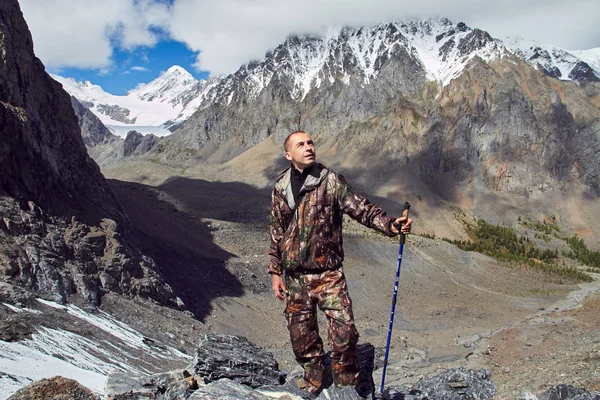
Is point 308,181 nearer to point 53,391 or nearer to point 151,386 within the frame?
point 53,391

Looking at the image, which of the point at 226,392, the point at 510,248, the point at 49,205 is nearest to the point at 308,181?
the point at 226,392

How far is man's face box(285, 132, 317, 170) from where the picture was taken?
20.3 ft

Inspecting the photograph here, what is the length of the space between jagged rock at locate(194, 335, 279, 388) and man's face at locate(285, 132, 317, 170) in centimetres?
329

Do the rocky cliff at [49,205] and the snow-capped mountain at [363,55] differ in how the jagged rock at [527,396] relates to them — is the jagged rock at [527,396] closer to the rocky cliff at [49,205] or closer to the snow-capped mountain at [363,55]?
the rocky cliff at [49,205]

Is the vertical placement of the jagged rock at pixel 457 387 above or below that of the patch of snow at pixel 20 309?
above

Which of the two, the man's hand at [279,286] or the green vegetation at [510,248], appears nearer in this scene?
the man's hand at [279,286]

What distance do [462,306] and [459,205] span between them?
54400 millimetres

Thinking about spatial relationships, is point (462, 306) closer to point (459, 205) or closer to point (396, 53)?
point (459, 205)

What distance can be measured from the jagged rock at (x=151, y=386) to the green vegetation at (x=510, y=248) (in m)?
55.9

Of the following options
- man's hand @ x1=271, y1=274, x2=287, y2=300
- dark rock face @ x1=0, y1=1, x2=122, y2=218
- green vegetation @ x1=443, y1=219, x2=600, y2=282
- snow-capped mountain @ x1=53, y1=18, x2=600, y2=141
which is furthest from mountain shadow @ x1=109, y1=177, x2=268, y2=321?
snow-capped mountain @ x1=53, y1=18, x2=600, y2=141

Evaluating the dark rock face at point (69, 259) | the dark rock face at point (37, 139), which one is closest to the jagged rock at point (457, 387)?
the dark rock face at point (69, 259)

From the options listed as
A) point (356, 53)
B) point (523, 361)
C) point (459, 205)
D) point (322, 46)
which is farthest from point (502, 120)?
point (523, 361)

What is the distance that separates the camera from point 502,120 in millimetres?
100750

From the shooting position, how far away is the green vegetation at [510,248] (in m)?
58.2
